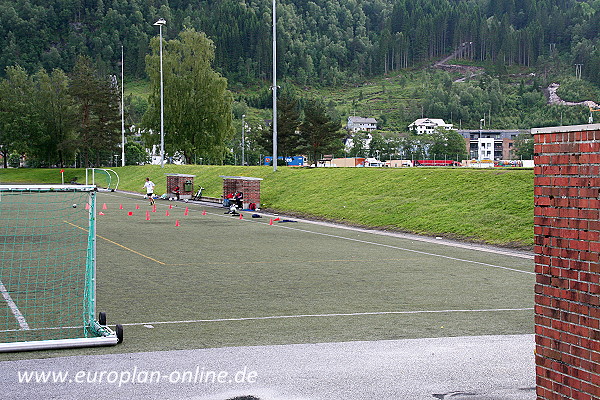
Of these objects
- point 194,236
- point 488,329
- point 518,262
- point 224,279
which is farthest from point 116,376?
point 194,236

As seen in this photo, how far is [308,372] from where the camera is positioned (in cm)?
778

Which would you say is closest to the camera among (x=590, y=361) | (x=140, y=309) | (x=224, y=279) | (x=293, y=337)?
(x=590, y=361)

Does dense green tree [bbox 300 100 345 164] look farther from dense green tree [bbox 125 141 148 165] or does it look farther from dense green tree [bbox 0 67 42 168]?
dense green tree [bbox 125 141 148 165]

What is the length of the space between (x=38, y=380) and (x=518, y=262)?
45.0 ft

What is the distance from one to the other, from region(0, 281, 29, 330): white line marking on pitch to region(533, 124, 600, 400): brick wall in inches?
287

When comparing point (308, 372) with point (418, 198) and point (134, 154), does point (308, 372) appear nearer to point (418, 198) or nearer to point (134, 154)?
point (418, 198)

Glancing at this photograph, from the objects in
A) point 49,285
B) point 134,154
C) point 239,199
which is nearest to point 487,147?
point 134,154

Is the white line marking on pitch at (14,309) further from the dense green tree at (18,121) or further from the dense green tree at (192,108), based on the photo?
the dense green tree at (18,121)

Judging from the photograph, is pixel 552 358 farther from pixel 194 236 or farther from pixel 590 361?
pixel 194 236

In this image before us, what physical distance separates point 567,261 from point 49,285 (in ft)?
35.8

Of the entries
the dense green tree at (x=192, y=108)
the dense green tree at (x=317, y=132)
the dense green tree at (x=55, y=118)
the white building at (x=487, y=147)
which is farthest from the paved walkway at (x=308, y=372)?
the white building at (x=487, y=147)

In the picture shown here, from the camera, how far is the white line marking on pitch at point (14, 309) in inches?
411

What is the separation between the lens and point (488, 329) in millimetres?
10172

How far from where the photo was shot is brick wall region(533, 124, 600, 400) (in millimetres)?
5547
